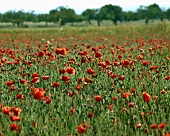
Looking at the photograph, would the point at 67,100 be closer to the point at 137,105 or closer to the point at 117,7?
the point at 137,105

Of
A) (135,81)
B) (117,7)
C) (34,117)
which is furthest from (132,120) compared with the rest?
(117,7)

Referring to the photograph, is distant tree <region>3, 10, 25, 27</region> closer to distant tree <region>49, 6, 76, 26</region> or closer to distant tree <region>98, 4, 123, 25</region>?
distant tree <region>49, 6, 76, 26</region>

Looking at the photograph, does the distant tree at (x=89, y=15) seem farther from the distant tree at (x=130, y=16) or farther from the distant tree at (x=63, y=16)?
the distant tree at (x=63, y=16)

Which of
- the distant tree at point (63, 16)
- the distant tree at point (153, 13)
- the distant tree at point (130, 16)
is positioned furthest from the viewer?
the distant tree at point (130, 16)

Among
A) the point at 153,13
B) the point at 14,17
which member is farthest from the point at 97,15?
the point at 14,17

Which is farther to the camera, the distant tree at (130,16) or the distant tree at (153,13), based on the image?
the distant tree at (130,16)

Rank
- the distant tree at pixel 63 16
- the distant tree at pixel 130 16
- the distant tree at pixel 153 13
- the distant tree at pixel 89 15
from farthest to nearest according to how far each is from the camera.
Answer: the distant tree at pixel 89 15, the distant tree at pixel 130 16, the distant tree at pixel 153 13, the distant tree at pixel 63 16

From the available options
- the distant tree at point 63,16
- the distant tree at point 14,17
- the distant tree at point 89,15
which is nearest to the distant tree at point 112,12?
the distant tree at point 89,15

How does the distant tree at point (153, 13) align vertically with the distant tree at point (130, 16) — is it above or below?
above

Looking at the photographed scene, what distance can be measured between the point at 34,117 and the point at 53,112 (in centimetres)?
51

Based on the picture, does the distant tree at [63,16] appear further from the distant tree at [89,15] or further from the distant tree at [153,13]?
the distant tree at [153,13]

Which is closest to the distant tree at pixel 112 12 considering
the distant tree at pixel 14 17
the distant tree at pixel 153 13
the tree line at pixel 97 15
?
the tree line at pixel 97 15

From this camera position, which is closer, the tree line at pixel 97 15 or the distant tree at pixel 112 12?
the tree line at pixel 97 15

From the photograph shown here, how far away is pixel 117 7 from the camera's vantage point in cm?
11812
